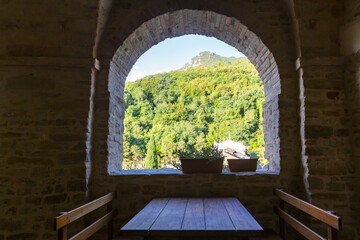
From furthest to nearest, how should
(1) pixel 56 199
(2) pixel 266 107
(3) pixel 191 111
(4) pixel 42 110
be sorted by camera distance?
(3) pixel 191 111
(2) pixel 266 107
(4) pixel 42 110
(1) pixel 56 199

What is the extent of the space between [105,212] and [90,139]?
0.92m

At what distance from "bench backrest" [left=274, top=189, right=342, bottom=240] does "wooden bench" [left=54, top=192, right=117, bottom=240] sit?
195 cm

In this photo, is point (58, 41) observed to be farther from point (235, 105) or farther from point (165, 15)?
point (235, 105)

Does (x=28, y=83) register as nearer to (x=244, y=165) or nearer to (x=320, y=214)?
(x=244, y=165)

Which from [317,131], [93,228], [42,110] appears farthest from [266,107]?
[42,110]

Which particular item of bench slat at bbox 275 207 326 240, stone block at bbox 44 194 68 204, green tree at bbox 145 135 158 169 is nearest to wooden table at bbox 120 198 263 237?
bench slat at bbox 275 207 326 240

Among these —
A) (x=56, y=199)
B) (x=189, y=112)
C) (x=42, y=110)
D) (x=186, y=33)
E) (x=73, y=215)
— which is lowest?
(x=56, y=199)

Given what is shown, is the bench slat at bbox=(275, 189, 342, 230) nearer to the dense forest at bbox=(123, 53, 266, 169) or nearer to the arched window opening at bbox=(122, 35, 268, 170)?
the arched window opening at bbox=(122, 35, 268, 170)

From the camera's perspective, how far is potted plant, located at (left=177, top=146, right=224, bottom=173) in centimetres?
314

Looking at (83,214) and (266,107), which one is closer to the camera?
(83,214)

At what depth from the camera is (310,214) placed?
6.97ft

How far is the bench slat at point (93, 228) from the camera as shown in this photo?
6.85 ft

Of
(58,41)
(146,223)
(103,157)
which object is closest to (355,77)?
(146,223)

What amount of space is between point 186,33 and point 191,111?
884 cm
